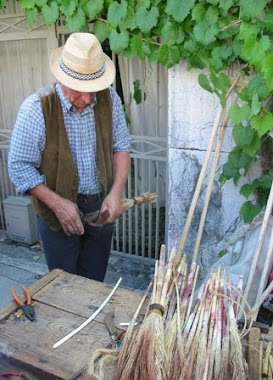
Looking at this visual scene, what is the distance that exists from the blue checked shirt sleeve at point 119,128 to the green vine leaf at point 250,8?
890 mm

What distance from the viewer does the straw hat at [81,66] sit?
2160 mm

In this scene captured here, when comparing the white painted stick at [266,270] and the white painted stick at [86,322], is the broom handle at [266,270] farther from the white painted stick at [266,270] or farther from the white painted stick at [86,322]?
the white painted stick at [86,322]

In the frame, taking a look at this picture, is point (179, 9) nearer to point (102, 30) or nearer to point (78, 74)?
Answer: point (102, 30)

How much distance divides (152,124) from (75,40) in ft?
4.98

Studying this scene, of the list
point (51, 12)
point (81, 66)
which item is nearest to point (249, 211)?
point (81, 66)

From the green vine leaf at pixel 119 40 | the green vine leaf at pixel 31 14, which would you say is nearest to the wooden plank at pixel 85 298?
the green vine leaf at pixel 119 40

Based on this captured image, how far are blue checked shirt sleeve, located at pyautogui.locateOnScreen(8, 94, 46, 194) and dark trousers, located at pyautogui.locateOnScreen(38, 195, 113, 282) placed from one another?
1.21 feet

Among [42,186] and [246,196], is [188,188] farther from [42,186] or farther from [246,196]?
[42,186]

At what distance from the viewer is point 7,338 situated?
1.63 meters

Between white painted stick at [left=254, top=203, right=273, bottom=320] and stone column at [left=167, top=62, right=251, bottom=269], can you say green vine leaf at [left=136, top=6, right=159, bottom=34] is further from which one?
white painted stick at [left=254, top=203, right=273, bottom=320]

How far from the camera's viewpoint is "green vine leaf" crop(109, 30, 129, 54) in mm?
2914

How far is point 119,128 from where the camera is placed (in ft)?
8.52

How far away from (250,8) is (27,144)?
4.92ft

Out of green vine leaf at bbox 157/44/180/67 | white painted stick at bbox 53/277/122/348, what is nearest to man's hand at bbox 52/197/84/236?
white painted stick at bbox 53/277/122/348
